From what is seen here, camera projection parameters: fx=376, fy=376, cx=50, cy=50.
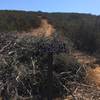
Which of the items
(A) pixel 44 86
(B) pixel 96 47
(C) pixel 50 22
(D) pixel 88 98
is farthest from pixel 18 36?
(C) pixel 50 22

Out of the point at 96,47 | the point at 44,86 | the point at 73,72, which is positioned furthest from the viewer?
the point at 96,47

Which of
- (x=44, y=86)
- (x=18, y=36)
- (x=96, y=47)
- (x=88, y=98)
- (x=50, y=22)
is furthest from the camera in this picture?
(x=50, y=22)

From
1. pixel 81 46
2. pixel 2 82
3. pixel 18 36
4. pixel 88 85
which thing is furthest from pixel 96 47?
pixel 2 82

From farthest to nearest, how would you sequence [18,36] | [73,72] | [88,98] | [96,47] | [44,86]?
[96,47]
[18,36]
[73,72]
[44,86]
[88,98]

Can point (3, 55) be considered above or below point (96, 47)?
above

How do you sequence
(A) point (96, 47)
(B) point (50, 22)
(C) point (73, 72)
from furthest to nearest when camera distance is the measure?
1. (B) point (50, 22)
2. (A) point (96, 47)
3. (C) point (73, 72)

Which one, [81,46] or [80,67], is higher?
[80,67]

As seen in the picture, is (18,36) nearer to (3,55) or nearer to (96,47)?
(3,55)

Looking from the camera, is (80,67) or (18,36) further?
(18,36)

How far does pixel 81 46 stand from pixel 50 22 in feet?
39.9

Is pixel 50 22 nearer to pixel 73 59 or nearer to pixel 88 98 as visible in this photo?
pixel 73 59

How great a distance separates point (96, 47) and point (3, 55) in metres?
11.2

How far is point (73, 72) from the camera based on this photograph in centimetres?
1198

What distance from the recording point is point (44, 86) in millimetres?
10945
